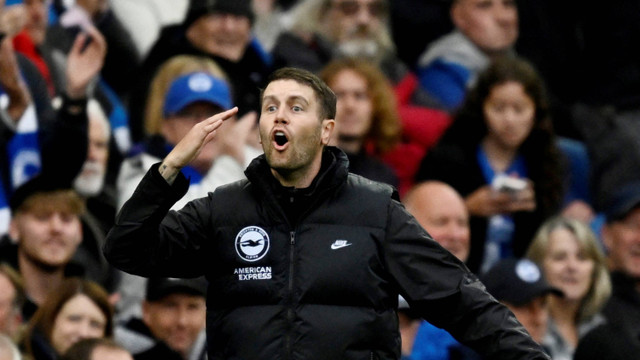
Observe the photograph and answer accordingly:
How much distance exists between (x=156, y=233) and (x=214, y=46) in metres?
4.84

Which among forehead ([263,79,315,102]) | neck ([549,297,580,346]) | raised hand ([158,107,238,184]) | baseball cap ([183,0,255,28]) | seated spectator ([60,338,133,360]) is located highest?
baseball cap ([183,0,255,28])

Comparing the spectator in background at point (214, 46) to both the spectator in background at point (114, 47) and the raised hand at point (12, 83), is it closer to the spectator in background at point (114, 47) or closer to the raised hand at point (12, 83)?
the spectator in background at point (114, 47)

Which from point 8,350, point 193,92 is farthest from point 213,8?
point 8,350

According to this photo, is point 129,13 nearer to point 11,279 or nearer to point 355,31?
point 355,31

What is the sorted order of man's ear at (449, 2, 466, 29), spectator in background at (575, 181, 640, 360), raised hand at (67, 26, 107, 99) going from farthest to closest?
man's ear at (449, 2, 466, 29), spectator in background at (575, 181, 640, 360), raised hand at (67, 26, 107, 99)

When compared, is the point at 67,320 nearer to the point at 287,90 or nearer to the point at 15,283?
the point at 15,283

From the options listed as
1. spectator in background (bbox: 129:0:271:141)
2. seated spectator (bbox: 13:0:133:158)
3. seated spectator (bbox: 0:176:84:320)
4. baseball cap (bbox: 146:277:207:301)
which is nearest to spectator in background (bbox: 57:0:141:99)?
seated spectator (bbox: 13:0:133:158)

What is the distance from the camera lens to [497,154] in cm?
995

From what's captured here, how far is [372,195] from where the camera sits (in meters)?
5.64

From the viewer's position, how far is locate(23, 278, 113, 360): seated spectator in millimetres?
7914

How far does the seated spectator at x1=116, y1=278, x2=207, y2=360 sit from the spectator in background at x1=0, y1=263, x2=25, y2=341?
0.56 m

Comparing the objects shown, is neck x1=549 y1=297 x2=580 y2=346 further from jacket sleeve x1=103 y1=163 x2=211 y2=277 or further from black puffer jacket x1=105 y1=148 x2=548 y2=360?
jacket sleeve x1=103 y1=163 x2=211 y2=277

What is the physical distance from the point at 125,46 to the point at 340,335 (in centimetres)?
526

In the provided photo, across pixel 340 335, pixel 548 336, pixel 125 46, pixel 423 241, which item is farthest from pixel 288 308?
pixel 125 46
